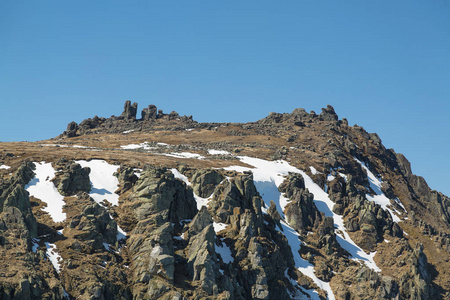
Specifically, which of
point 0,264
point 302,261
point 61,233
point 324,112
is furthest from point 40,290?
point 324,112

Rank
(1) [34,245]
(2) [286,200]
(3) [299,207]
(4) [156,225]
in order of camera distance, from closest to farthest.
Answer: (1) [34,245], (4) [156,225], (3) [299,207], (2) [286,200]

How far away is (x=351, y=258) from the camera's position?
85500 millimetres

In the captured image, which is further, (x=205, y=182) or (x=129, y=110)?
(x=129, y=110)

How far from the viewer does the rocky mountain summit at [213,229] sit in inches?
2140

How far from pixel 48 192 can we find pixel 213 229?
87.5 feet

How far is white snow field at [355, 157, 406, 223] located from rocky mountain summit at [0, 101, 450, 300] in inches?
18.5

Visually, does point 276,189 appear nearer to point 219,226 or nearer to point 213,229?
point 219,226

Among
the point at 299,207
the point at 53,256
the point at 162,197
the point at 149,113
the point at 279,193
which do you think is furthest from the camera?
the point at 149,113

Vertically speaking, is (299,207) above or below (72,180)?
below

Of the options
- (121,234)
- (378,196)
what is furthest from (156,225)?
(378,196)

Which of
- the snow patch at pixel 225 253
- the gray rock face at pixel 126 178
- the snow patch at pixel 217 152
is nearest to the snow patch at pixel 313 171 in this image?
the snow patch at pixel 217 152

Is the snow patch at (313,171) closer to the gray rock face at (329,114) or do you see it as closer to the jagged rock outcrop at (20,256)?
the gray rock face at (329,114)

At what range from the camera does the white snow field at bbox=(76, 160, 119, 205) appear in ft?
239

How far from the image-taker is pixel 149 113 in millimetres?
185000
